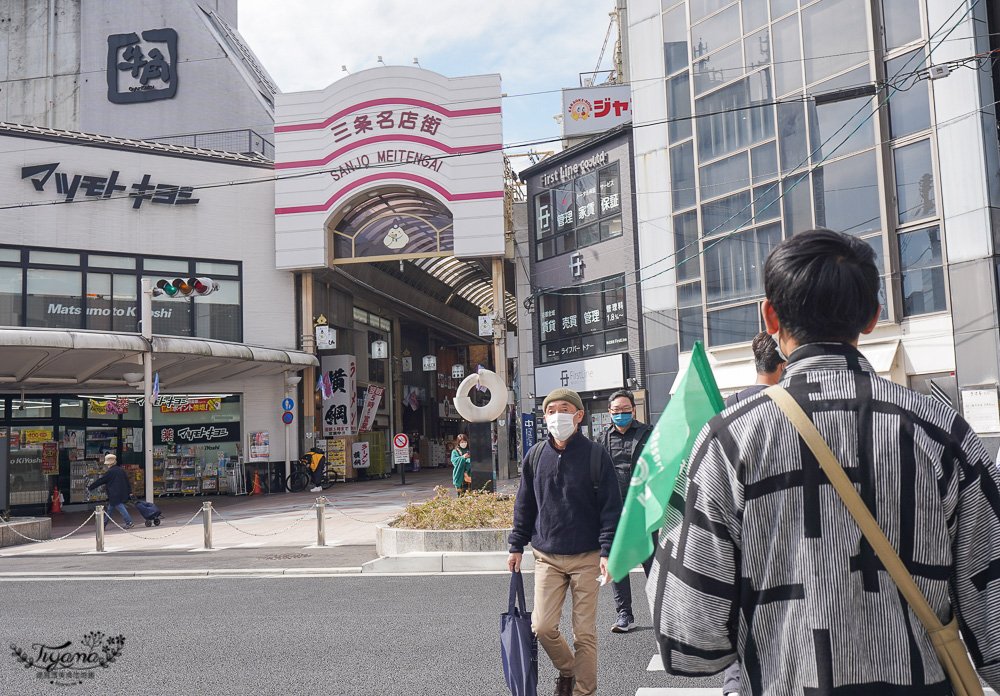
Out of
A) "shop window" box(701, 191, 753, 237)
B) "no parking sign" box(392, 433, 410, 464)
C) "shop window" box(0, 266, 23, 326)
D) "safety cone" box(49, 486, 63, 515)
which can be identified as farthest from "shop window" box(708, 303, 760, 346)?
"shop window" box(0, 266, 23, 326)

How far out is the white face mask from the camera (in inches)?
213

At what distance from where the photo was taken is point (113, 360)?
24.6 m

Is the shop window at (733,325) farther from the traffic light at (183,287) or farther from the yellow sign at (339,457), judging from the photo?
the yellow sign at (339,457)

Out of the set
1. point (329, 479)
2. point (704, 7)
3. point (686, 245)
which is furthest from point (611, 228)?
point (329, 479)

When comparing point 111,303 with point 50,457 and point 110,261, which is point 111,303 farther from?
point 50,457

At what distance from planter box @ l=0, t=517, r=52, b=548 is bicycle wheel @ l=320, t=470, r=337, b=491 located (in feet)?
42.0

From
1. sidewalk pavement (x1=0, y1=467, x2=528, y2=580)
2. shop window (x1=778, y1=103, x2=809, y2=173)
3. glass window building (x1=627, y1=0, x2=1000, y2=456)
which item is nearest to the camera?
sidewalk pavement (x1=0, y1=467, x2=528, y2=580)

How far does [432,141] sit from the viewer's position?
30.2 meters

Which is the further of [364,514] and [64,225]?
[64,225]

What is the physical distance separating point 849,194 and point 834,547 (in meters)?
20.2

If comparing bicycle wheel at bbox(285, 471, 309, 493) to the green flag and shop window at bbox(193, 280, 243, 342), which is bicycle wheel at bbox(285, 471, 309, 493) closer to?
shop window at bbox(193, 280, 243, 342)

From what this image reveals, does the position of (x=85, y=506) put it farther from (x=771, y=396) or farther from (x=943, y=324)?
(x=771, y=396)

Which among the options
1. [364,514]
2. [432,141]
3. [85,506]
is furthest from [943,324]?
[85,506]

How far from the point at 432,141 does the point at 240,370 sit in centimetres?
1026
